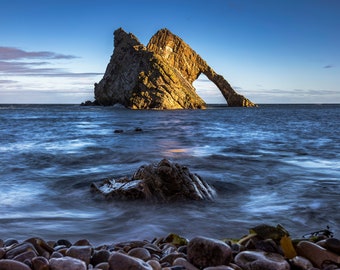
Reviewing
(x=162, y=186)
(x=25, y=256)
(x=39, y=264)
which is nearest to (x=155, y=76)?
(x=162, y=186)

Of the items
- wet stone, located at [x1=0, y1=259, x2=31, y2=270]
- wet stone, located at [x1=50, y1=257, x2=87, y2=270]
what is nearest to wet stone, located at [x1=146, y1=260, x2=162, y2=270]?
wet stone, located at [x1=50, y1=257, x2=87, y2=270]

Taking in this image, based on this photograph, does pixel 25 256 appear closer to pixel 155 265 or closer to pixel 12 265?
pixel 12 265

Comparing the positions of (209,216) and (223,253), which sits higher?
(223,253)

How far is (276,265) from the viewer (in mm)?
3180

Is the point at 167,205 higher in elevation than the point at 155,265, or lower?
lower

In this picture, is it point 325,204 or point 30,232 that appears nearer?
point 30,232

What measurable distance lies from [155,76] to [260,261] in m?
79.4

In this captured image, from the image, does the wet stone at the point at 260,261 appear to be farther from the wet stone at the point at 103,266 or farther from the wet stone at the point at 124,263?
the wet stone at the point at 103,266

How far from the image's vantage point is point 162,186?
698 centimetres

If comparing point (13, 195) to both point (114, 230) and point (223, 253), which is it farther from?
point (223, 253)

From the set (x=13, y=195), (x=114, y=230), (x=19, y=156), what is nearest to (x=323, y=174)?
(x=114, y=230)

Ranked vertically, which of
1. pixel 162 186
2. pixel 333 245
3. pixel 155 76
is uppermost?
pixel 155 76

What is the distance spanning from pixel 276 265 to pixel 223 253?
0.43 m

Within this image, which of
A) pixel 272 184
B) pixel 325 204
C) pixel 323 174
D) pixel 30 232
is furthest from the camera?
pixel 323 174
